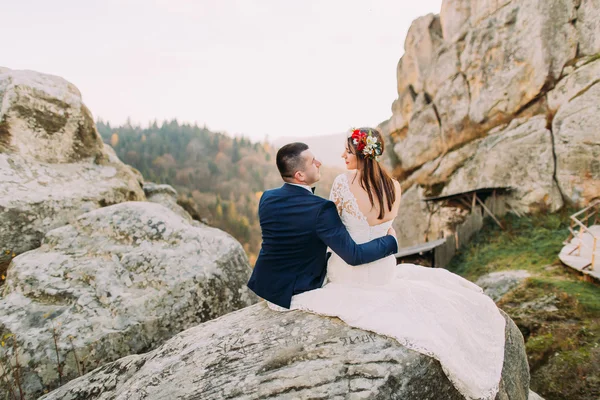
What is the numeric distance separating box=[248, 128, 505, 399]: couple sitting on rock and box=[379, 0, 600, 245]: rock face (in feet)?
56.3

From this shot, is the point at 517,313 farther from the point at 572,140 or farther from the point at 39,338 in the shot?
the point at 572,140

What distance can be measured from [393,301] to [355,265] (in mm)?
440

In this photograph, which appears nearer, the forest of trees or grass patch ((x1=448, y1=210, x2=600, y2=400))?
grass patch ((x1=448, y1=210, x2=600, y2=400))

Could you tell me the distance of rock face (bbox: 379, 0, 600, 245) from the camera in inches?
647

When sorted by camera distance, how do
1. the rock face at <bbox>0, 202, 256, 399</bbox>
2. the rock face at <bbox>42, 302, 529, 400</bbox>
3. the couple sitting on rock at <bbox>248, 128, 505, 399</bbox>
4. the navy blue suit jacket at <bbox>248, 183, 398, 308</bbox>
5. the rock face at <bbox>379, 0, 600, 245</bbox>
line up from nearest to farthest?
the rock face at <bbox>42, 302, 529, 400</bbox>
the couple sitting on rock at <bbox>248, 128, 505, 399</bbox>
the navy blue suit jacket at <bbox>248, 183, 398, 308</bbox>
the rock face at <bbox>0, 202, 256, 399</bbox>
the rock face at <bbox>379, 0, 600, 245</bbox>

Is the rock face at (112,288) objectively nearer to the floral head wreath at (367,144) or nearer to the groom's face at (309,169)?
the groom's face at (309,169)

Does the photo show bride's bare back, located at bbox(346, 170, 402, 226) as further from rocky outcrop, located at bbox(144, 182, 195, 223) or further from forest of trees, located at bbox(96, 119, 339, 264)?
forest of trees, located at bbox(96, 119, 339, 264)

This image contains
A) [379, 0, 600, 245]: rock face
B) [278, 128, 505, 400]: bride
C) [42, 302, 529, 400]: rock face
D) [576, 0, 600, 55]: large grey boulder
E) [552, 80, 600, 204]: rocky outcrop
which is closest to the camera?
[42, 302, 529, 400]: rock face

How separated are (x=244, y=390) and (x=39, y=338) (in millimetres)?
2514

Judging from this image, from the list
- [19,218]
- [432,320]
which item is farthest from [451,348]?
[19,218]

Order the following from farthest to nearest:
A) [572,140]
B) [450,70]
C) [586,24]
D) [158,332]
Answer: [450,70]
[586,24]
[572,140]
[158,332]

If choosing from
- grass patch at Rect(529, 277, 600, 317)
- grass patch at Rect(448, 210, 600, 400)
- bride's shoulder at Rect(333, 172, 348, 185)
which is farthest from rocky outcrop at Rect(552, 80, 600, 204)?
bride's shoulder at Rect(333, 172, 348, 185)

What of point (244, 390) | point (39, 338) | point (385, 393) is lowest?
point (385, 393)

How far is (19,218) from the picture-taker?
15.2 feet
